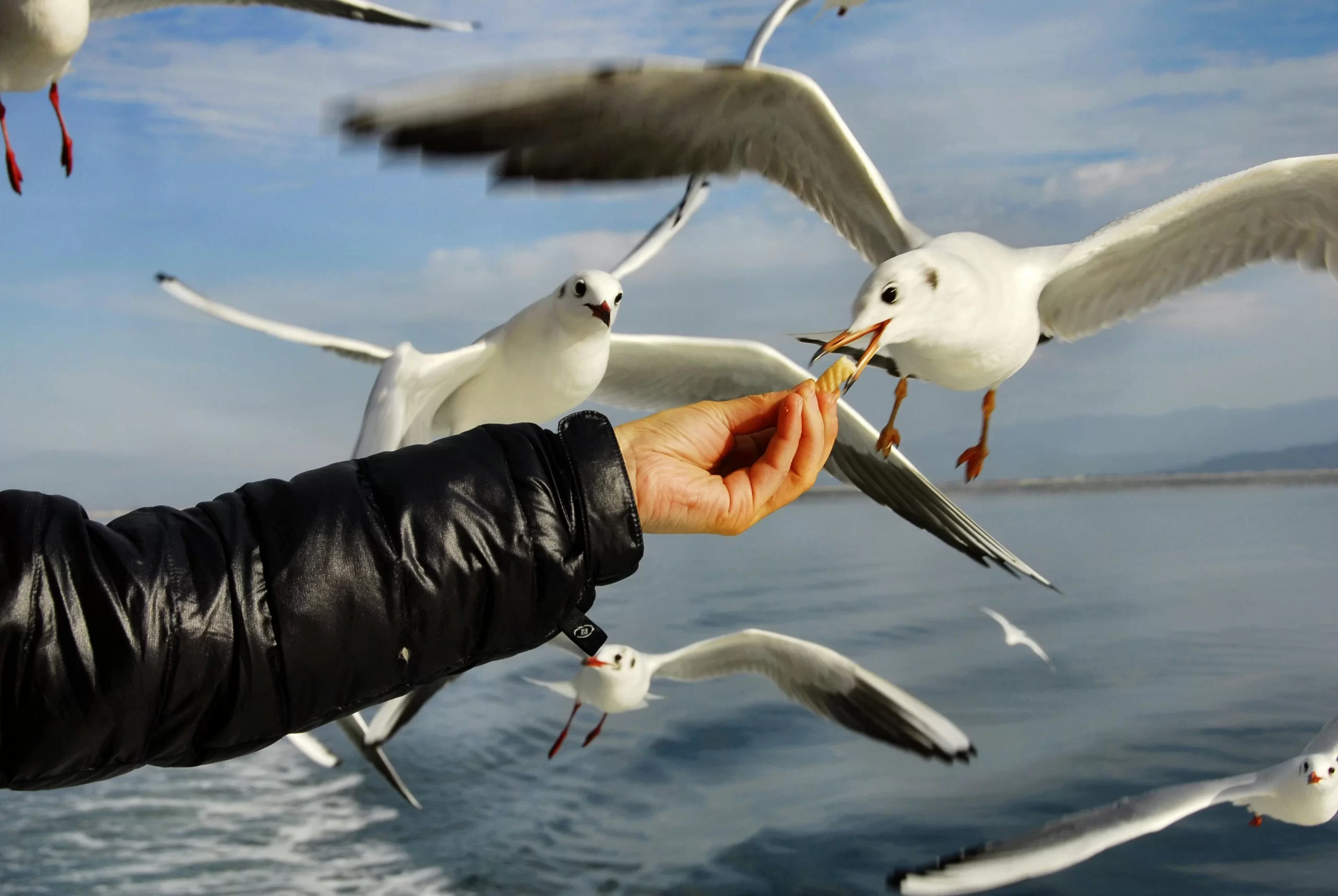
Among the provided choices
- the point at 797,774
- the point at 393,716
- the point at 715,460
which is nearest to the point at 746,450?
the point at 715,460

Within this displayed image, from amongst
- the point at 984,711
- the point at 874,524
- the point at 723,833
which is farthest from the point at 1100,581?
the point at 874,524

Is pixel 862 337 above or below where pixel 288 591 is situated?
above

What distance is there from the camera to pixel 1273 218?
4.66ft

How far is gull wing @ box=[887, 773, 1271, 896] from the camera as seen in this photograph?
71.4 inches

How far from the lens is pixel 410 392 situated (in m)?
1.75

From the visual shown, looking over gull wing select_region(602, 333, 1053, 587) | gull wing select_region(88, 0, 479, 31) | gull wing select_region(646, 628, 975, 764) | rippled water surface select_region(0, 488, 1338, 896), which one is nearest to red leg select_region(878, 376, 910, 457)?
gull wing select_region(602, 333, 1053, 587)

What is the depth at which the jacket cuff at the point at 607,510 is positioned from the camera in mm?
622

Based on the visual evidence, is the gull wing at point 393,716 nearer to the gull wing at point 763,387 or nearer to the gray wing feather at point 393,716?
the gray wing feather at point 393,716

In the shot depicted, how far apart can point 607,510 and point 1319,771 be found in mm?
2409

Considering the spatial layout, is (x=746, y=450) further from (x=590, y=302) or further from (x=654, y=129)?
(x=590, y=302)

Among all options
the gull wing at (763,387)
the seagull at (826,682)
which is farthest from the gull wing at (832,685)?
the gull wing at (763,387)

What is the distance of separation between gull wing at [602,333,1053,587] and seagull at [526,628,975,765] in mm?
504

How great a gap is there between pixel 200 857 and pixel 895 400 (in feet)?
22.5

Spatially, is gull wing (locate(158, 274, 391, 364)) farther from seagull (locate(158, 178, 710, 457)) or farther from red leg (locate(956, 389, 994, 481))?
red leg (locate(956, 389, 994, 481))
